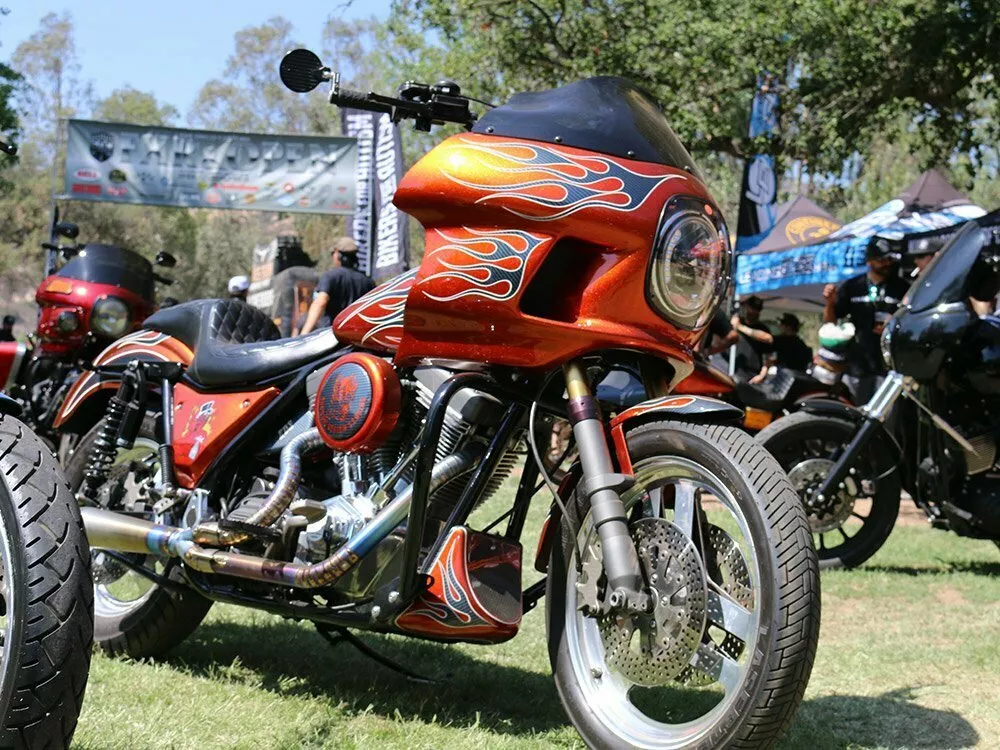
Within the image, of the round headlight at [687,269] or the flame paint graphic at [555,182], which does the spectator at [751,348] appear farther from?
the flame paint graphic at [555,182]

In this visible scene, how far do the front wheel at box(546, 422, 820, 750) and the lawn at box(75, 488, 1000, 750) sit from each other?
30cm

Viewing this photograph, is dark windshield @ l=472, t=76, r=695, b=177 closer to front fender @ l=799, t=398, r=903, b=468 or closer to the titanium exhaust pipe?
the titanium exhaust pipe

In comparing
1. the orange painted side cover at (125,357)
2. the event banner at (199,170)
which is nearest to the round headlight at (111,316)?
the orange painted side cover at (125,357)

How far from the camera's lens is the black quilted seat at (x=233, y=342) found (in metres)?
3.85

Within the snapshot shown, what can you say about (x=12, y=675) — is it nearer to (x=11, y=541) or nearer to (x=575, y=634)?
(x=11, y=541)

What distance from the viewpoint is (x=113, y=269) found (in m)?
8.62

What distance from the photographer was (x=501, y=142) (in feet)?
10.2

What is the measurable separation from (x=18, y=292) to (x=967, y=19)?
228 ft

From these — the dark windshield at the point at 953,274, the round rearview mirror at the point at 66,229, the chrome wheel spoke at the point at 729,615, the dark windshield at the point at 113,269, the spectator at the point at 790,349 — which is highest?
the dark windshield at the point at 953,274

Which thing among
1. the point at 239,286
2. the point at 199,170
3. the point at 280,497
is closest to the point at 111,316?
the point at 239,286

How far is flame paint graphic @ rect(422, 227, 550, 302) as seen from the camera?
3.03m

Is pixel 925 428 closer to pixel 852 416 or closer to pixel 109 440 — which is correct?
pixel 852 416

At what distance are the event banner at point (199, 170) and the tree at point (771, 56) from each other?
10.2 ft

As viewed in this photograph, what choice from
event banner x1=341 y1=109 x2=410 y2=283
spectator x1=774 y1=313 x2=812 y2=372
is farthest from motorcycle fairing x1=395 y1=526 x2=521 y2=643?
event banner x1=341 y1=109 x2=410 y2=283
